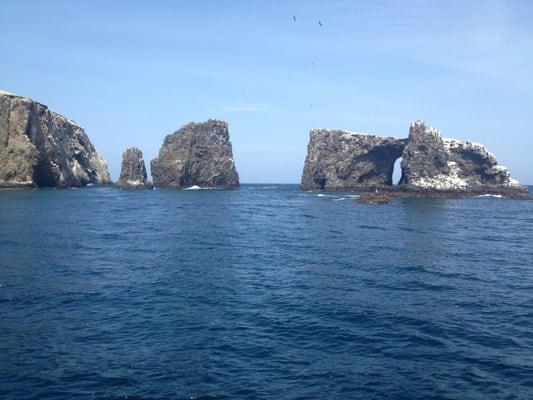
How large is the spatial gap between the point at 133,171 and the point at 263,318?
146 m

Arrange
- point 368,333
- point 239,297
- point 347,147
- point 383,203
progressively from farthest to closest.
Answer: point 347,147, point 383,203, point 239,297, point 368,333

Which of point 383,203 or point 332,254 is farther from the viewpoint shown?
point 383,203

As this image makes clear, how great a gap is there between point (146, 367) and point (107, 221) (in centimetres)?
4688

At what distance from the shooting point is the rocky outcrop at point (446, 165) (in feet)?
382

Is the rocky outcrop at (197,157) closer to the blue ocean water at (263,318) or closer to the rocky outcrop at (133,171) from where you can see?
the rocky outcrop at (133,171)

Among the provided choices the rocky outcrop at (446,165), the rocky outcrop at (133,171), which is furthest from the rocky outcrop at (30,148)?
the rocky outcrop at (446,165)

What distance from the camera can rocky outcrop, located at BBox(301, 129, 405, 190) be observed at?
138125 millimetres

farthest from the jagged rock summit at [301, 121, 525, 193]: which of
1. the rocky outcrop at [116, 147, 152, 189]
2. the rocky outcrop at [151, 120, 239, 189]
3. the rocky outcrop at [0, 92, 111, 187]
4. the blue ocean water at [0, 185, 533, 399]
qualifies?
the rocky outcrop at [0, 92, 111, 187]

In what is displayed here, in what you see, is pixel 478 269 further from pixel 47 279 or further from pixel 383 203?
pixel 383 203

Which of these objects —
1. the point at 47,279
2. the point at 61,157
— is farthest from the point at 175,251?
the point at 61,157

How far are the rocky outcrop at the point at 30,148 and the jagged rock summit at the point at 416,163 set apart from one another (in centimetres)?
8165

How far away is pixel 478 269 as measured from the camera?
31.7 meters

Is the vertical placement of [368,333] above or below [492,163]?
below

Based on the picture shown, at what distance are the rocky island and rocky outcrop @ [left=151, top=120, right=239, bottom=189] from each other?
3957cm
